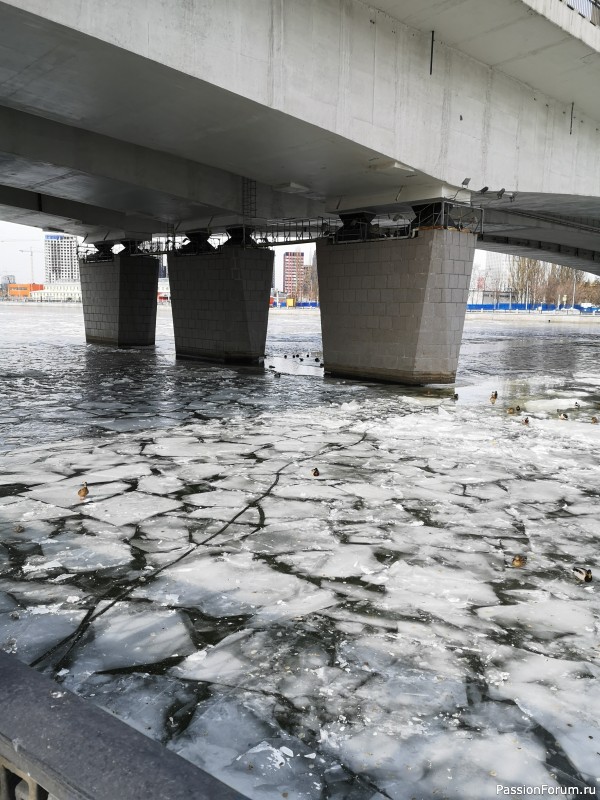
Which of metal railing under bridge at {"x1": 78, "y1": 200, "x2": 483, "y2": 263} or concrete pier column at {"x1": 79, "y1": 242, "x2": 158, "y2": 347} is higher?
metal railing under bridge at {"x1": 78, "y1": 200, "x2": 483, "y2": 263}

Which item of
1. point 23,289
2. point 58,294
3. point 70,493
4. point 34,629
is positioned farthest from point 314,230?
point 23,289

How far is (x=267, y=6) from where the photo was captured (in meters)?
9.02

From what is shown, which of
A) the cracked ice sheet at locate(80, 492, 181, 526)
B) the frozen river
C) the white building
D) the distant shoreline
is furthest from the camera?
the white building

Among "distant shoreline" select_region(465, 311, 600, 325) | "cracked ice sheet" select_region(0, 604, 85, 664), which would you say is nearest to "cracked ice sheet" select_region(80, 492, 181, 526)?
"cracked ice sheet" select_region(0, 604, 85, 664)

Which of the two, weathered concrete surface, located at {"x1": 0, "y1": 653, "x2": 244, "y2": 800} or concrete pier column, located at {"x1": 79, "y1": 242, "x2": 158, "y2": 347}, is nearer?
weathered concrete surface, located at {"x1": 0, "y1": 653, "x2": 244, "y2": 800}

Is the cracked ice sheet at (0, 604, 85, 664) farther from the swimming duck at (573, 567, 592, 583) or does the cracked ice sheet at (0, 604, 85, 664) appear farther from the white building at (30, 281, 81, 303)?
the white building at (30, 281, 81, 303)

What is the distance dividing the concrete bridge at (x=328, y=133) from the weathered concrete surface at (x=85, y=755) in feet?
24.1

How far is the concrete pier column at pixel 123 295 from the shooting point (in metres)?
26.0

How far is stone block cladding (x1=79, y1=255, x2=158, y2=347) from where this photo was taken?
2597cm

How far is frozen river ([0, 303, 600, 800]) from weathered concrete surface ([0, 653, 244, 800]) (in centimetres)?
100

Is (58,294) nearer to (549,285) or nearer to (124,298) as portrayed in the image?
(549,285)

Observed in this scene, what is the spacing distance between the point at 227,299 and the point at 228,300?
0.06 metres

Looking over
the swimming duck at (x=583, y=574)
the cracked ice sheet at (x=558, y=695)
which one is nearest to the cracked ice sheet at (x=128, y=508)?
the cracked ice sheet at (x=558, y=695)

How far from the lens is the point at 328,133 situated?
1033cm
